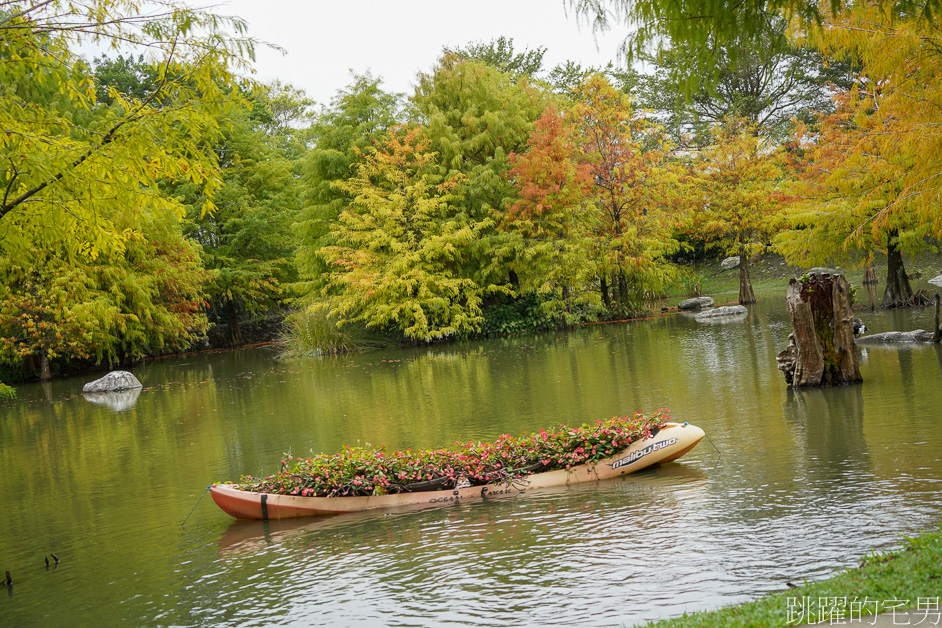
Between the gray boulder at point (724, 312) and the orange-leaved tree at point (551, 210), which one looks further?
the orange-leaved tree at point (551, 210)

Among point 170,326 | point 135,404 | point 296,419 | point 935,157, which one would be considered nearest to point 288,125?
point 170,326

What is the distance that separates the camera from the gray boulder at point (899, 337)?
1559cm

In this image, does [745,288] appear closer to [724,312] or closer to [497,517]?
[724,312]

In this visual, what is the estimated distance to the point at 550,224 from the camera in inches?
1095

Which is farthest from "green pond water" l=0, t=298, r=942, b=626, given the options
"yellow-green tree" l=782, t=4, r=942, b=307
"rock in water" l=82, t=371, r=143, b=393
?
"rock in water" l=82, t=371, r=143, b=393

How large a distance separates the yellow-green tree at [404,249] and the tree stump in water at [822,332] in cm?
1617

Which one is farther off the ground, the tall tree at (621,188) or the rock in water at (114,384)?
the tall tree at (621,188)

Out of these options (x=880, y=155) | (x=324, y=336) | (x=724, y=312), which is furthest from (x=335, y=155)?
(x=880, y=155)

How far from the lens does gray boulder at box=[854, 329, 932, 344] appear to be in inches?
614

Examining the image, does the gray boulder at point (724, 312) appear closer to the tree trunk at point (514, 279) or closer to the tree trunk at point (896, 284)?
the tree trunk at point (896, 284)

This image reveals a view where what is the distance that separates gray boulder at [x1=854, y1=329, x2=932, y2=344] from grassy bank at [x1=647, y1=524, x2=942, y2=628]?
12712 millimetres

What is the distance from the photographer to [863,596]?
386cm

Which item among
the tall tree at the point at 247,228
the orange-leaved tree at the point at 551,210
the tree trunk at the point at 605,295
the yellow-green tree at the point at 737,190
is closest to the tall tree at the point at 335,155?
the tall tree at the point at 247,228

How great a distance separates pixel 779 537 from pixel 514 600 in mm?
2251
